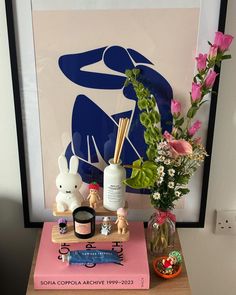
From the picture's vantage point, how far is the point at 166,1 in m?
1.14

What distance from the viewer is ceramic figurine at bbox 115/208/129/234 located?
121 centimetres

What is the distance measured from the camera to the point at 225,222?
1436 mm

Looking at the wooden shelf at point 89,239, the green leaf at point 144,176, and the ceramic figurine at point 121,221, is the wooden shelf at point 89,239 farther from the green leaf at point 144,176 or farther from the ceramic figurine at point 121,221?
the green leaf at point 144,176

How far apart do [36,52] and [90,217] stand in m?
0.48

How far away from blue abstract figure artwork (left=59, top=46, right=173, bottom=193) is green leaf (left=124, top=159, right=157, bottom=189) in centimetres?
14

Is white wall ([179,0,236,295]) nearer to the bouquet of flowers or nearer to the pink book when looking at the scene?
the bouquet of flowers

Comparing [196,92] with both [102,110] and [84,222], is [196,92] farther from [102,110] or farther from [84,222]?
[84,222]

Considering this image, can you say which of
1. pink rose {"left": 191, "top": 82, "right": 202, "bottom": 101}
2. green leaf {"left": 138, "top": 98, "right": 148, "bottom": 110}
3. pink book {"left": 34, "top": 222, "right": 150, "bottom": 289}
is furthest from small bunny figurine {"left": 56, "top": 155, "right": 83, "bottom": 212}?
pink rose {"left": 191, "top": 82, "right": 202, "bottom": 101}

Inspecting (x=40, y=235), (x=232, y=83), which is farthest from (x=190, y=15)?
(x=40, y=235)

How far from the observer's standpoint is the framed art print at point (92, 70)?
115 cm

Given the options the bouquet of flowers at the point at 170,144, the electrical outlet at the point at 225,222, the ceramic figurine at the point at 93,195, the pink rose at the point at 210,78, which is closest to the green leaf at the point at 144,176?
the bouquet of flowers at the point at 170,144

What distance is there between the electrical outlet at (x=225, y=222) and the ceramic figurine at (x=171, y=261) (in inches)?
10.6

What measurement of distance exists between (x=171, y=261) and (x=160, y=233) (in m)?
0.10

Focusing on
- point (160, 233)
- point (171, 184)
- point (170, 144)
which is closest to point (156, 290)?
point (160, 233)
